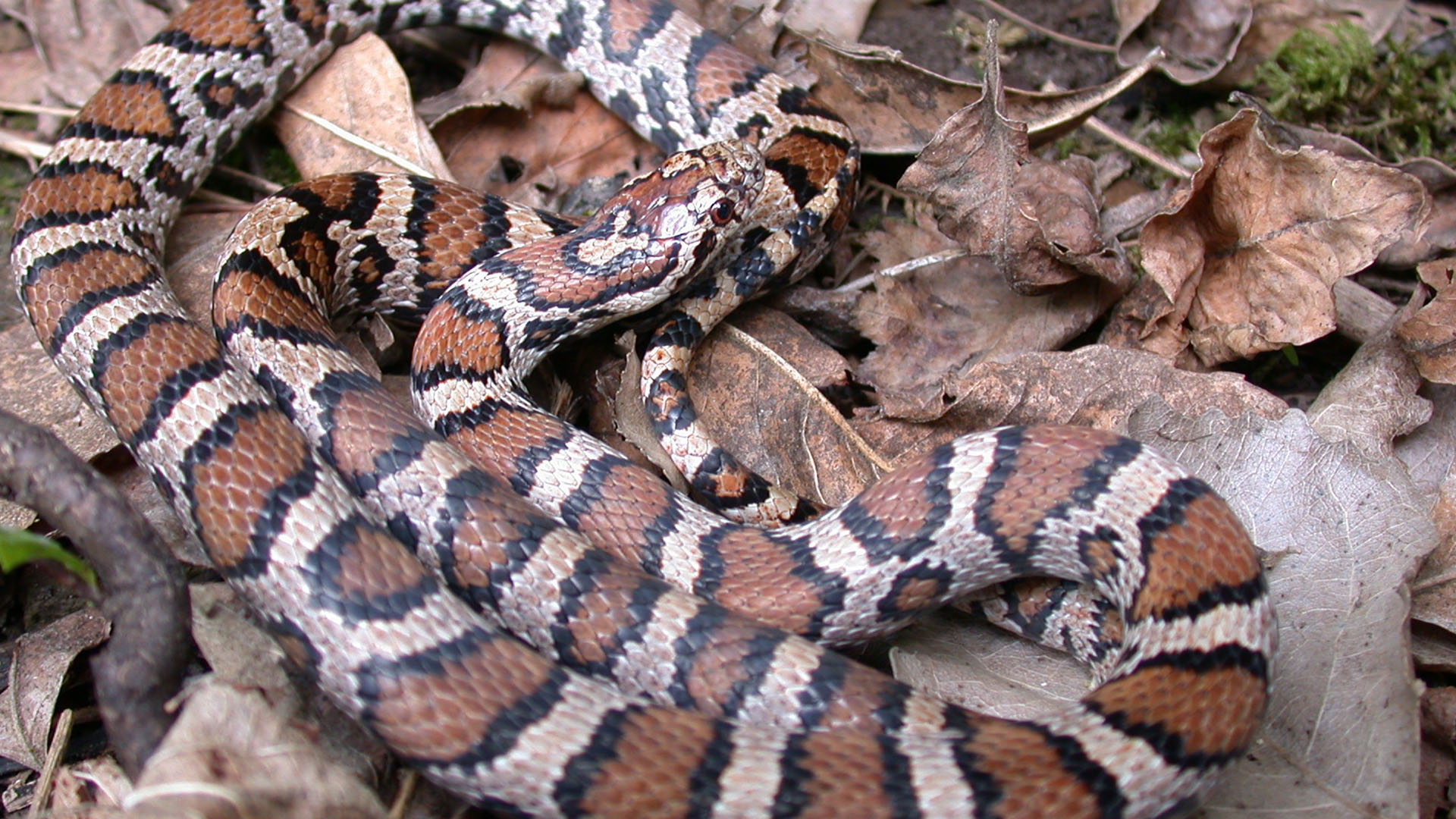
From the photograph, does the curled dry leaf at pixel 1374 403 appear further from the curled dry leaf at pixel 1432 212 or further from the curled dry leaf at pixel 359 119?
the curled dry leaf at pixel 359 119

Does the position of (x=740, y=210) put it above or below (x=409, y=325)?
above

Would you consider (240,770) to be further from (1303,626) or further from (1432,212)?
→ (1432,212)

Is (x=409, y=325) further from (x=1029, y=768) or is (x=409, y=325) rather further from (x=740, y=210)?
(x=1029, y=768)

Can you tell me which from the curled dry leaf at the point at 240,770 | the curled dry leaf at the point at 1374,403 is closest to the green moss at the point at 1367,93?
the curled dry leaf at the point at 1374,403

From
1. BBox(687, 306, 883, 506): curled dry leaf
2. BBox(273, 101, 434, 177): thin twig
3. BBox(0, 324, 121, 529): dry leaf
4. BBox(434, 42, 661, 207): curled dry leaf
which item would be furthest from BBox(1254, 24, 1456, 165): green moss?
BBox(0, 324, 121, 529): dry leaf

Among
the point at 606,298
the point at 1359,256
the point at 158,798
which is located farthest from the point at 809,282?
the point at 158,798
